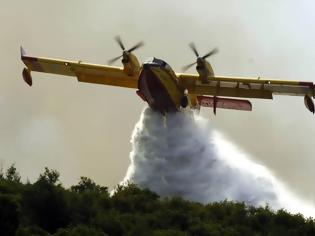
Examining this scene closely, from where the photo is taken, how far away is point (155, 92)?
62.9 m

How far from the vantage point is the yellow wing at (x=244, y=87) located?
63750 millimetres

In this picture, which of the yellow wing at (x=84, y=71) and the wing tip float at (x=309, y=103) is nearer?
the wing tip float at (x=309, y=103)

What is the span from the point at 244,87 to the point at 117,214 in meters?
11.7

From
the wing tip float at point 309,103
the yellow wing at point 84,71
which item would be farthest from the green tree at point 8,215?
the wing tip float at point 309,103

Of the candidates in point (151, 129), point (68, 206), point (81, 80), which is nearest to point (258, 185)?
point (151, 129)

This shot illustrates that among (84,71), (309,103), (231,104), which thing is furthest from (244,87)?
(84,71)

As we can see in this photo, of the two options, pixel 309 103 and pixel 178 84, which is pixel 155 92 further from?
pixel 309 103

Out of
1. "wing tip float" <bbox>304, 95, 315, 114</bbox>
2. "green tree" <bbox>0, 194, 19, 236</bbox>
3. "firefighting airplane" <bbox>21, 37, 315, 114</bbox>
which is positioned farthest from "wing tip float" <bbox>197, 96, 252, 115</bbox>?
"green tree" <bbox>0, 194, 19, 236</bbox>

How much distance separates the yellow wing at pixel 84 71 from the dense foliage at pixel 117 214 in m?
6.25

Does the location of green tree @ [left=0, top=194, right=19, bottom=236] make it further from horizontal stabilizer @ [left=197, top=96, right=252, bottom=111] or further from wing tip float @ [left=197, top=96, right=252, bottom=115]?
horizontal stabilizer @ [left=197, top=96, right=252, bottom=111]

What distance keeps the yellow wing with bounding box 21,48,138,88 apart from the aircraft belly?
8.25 feet

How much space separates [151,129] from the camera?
2657 inches

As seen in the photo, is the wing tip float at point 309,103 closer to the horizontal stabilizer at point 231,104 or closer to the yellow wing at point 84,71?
the horizontal stabilizer at point 231,104

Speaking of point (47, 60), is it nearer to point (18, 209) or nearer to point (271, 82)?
point (271, 82)
